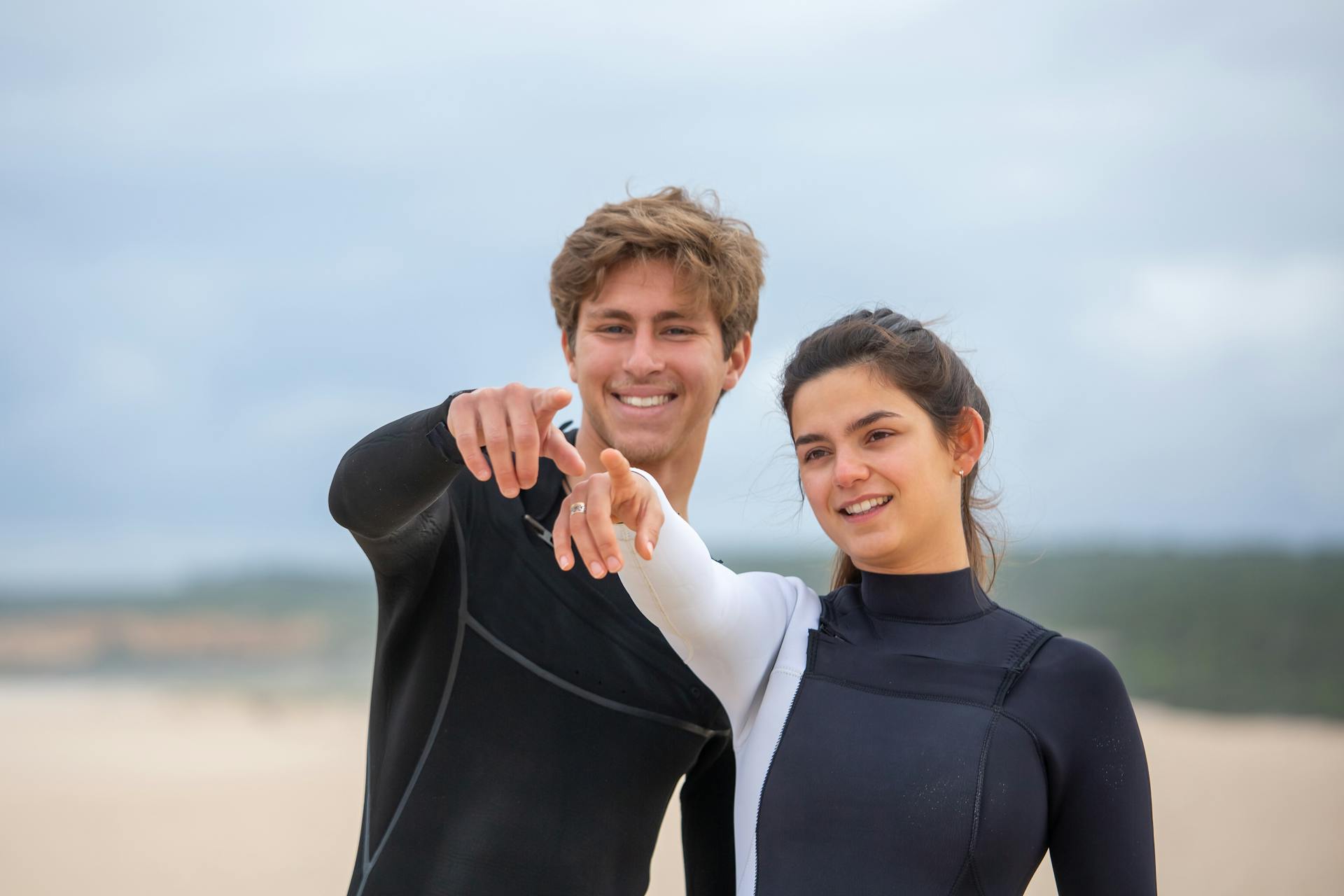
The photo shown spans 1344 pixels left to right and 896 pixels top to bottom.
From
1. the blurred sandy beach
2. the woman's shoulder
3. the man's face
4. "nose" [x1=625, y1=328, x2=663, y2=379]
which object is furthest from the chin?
the blurred sandy beach

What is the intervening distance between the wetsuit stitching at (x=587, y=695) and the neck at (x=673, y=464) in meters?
0.43

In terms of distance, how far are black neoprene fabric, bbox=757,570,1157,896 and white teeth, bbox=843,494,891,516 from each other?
239mm

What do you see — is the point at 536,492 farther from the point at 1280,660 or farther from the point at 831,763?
the point at 1280,660

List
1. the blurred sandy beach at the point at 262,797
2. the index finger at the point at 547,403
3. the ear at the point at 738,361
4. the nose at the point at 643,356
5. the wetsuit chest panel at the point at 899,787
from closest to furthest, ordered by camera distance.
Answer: the index finger at the point at 547,403, the wetsuit chest panel at the point at 899,787, the nose at the point at 643,356, the ear at the point at 738,361, the blurred sandy beach at the point at 262,797

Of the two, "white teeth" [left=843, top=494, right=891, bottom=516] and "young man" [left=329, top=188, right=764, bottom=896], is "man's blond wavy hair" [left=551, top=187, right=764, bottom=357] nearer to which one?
"young man" [left=329, top=188, right=764, bottom=896]

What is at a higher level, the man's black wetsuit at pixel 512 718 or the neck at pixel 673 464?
the neck at pixel 673 464

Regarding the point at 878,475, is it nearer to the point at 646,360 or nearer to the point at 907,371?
the point at 907,371

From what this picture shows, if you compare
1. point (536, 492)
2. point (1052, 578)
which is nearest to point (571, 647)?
point (536, 492)

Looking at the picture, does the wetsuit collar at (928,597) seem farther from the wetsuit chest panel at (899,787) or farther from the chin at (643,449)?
the chin at (643,449)

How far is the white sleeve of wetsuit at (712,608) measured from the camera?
1.76 m

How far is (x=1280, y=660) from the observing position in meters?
22.0

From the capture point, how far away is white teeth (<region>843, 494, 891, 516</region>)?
6.26 ft

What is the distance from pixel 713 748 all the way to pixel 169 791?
12.5 meters

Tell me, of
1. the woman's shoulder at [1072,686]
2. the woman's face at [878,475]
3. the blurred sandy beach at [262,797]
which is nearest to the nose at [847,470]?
the woman's face at [878,475]
